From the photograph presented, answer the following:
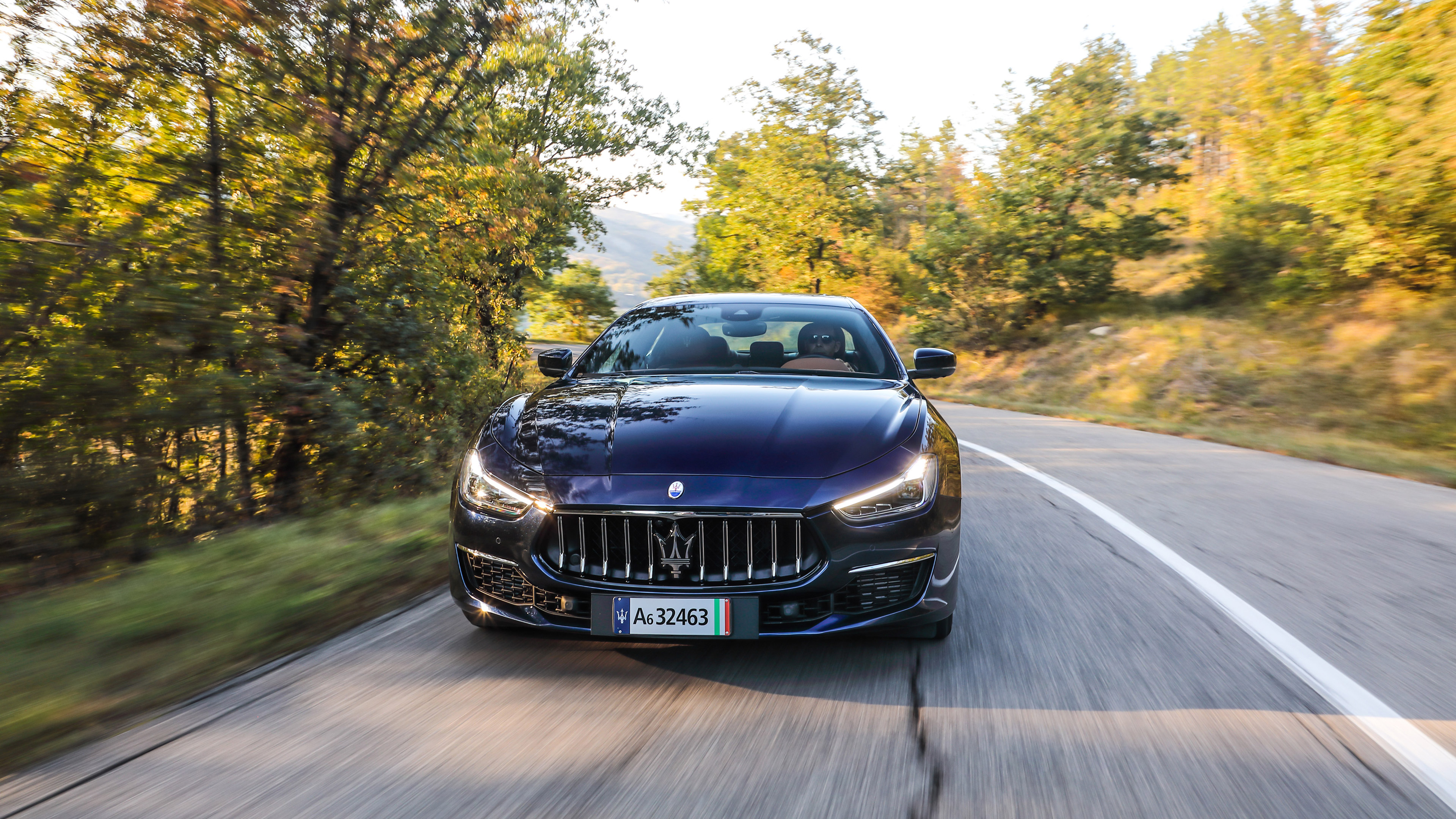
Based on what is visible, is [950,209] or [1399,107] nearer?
[1399,107]

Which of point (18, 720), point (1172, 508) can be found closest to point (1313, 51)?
point (1172, 508)

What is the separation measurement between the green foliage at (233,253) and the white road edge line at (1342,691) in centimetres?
684

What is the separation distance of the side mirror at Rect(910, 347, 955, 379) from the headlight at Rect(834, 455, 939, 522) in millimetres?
1714

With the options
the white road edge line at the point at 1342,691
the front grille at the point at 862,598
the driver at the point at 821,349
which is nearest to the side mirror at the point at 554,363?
the driver at the point at 821,349

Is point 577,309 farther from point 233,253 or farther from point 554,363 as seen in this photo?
point 554,363

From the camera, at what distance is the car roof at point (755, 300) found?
216 inches

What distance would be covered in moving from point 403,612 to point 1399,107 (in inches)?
755

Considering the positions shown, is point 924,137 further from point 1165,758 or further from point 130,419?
point 1165,758

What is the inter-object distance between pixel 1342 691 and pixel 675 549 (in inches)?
91.2

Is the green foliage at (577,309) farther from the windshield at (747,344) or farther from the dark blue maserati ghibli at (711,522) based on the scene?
the dark blue maserati ghibli at (711,522)

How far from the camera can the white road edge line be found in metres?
2.58

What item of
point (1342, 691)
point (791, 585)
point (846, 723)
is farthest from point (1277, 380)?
point (846, 723)

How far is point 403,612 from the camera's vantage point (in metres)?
4.05

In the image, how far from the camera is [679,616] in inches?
120
